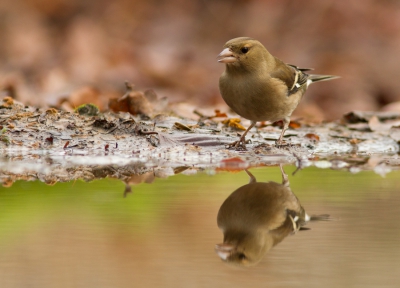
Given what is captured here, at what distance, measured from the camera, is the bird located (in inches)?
242

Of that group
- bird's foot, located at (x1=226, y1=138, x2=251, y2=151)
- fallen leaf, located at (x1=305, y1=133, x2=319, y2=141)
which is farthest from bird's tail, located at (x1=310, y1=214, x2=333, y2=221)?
fallen leaf, located at (x1=305, y1=133, x2=319, y2=141)

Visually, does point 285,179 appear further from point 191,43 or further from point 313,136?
point 191,43

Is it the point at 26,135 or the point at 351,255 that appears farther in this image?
the point at 26,135

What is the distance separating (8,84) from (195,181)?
5.69 m

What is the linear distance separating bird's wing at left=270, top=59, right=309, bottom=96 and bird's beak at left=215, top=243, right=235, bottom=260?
12.1ft

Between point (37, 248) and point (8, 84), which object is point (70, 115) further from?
point (37, 248)

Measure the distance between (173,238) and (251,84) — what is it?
3449mm

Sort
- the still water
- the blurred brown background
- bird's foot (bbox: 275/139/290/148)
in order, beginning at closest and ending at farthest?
the still water
bird's foot (bbox: 275/139/290/148)
the blurred brown background

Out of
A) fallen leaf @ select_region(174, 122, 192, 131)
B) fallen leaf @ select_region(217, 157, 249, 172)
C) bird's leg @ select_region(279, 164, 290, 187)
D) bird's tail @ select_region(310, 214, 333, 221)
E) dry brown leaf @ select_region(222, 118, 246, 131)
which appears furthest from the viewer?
dry brown leaf @ select_region(222, 118, 246, 131)

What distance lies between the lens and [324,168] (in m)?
5.34

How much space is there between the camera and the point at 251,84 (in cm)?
618

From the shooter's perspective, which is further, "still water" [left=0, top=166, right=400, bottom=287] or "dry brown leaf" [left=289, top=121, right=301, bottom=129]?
"dry brown leaf" [left=289, top=121, right=301, bottom=129]

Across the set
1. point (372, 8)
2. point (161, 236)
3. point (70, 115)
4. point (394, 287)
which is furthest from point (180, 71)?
point (394, 287)

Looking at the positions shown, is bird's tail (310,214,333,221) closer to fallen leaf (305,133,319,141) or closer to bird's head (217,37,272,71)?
bird's head (217,37,272,71)
